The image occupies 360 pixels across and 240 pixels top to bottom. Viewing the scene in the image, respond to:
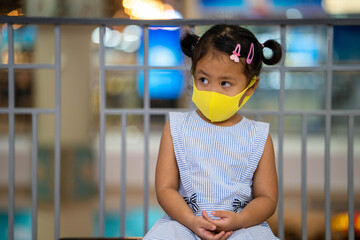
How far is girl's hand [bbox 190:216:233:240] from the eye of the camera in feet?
3.68

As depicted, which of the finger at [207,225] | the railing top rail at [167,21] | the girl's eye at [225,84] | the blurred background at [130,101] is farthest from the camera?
the blurred background at [130,101]

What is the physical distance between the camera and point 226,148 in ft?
4.22

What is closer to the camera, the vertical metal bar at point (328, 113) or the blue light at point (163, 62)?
the vertical metal bar at point (328, 113)

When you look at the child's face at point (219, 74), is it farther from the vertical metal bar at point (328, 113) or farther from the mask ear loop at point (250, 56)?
the vertical metal bar at point (328, 113)

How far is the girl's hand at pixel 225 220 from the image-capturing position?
113 centimetres

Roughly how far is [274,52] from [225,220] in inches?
20.3

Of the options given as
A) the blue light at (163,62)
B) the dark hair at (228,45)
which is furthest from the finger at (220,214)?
the blue light at (163,62)

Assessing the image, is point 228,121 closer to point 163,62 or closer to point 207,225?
point 207,225

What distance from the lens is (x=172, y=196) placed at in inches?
48.4

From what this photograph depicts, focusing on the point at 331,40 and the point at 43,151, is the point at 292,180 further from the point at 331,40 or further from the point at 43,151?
the point at 331,40

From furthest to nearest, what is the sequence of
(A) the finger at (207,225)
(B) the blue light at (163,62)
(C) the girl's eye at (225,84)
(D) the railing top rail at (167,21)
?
(B) the blue light at (163,62), (D) the railing top rail at (167,21), (C) the girl's eye at (225,84), (A) the finger at (207,225)

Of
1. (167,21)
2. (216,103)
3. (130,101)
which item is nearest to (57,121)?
(167,21)

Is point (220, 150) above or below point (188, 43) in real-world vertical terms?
below

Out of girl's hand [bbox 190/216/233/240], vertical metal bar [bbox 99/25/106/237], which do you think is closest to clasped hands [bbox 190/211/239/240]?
girl's hand [bbox 190/216/233/240]
